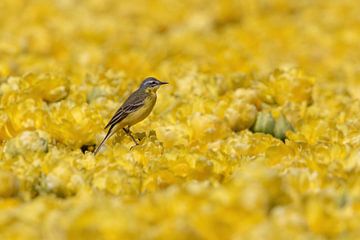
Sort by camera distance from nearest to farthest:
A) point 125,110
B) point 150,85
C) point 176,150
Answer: point 176,150, point 125,110, point 150,85

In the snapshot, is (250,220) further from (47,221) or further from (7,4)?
(7,4)

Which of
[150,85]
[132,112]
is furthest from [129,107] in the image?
[150,85]

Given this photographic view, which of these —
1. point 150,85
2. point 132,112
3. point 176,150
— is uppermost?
point 150,85

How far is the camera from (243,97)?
335cm

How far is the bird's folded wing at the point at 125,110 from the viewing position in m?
3.03

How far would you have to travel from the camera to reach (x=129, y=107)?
320 cm

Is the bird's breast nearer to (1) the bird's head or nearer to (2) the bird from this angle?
(2) the bird

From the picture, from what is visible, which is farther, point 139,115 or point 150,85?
point 150,85

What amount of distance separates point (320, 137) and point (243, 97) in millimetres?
596

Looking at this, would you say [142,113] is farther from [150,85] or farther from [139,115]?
[150,85]

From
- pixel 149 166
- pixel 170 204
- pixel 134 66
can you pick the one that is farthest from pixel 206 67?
pixel 170 204

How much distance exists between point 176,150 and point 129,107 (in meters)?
0.92

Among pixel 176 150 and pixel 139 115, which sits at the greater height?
pixel 139 115

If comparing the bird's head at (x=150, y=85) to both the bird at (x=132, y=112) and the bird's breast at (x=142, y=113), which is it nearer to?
the bird at (x=132, y=112)
